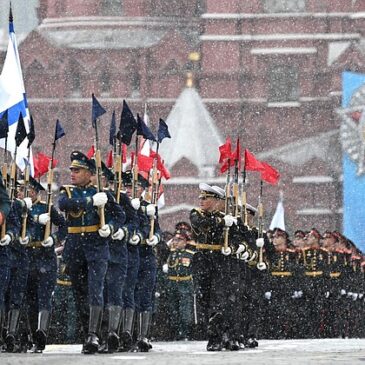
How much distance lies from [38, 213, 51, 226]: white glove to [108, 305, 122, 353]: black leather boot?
0.94m

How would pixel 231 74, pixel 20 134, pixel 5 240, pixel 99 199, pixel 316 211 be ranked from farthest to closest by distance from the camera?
Answer: pixel 231 74, pixel 316 211, pixel 20 134, pixel 99 199, pixel 5 240

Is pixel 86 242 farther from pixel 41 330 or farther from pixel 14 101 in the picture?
pixel 14 101

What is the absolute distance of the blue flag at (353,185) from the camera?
52.0 metres

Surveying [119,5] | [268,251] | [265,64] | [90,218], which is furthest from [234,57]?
[90,218]

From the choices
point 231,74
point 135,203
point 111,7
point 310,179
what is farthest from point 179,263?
point 111,7

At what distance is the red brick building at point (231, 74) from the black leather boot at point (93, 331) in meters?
47.4

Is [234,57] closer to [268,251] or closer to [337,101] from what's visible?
[337,101]

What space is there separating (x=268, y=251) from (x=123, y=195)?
11.4 ft

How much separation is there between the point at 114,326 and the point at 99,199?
4.27ft

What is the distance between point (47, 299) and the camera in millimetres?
16141

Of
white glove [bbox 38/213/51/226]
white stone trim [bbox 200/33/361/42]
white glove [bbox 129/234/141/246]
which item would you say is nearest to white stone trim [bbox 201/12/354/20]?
white stone trim [bbox 200/33/361/42]

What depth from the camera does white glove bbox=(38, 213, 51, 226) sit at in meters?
16.2

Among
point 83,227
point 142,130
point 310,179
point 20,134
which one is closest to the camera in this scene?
point 83,227

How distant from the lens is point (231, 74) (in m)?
66.4
